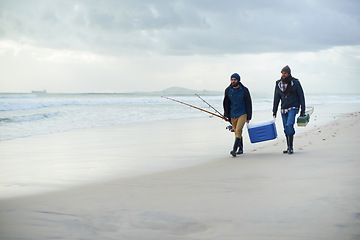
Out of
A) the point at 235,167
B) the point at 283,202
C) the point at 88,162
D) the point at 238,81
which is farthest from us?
the point at 238,81

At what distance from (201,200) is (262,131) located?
12.3 ft

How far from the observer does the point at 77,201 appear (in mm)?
4023

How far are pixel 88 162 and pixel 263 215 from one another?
4.06m

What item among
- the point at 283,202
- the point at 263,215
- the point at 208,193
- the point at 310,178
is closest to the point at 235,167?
the point at 310,178

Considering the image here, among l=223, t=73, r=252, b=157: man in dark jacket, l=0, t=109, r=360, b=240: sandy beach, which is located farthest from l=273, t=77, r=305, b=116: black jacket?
l=0, t=109, r=360, b=240: sandy beach

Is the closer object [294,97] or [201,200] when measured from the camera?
[201,200]

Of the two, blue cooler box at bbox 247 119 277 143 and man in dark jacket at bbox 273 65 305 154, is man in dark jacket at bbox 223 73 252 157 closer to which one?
blue cooler box at bbox 247 119 277 143

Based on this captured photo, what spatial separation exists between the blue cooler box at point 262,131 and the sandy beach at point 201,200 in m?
0.33

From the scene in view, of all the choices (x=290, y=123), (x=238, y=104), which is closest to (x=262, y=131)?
(x=290, y=123)

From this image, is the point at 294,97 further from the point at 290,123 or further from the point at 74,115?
the point at 74,115

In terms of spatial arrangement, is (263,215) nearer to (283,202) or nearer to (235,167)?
(283,202)

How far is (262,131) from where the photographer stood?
7297mm

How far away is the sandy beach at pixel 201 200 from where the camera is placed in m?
3.02

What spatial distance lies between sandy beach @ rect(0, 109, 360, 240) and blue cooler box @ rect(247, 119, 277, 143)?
331 millimetres
